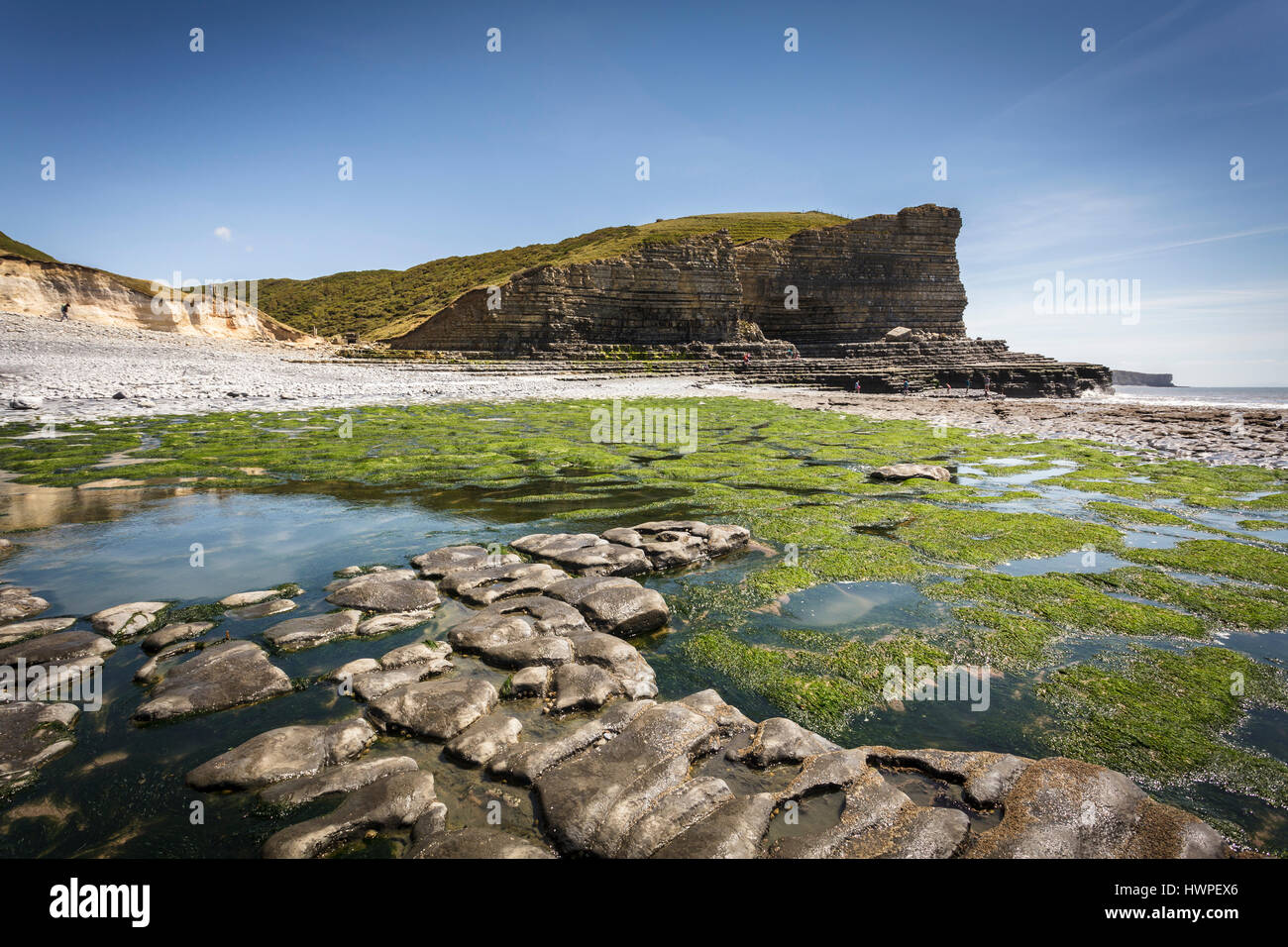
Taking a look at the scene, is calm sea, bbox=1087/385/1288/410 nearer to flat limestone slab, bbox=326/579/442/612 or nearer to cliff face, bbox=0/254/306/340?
flat limestone slab, bbox=326/579/442/612

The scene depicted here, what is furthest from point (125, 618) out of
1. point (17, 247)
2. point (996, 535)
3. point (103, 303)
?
point (17, 247)

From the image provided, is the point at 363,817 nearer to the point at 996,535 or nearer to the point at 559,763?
the point at 559,763

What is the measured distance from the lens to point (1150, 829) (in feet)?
8.81

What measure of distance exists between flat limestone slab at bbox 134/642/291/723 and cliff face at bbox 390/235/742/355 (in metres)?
52.3

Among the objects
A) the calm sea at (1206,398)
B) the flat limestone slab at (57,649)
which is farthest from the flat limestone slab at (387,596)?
the calm sea at (1206,398)

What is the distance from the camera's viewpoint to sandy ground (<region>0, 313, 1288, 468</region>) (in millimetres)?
18969

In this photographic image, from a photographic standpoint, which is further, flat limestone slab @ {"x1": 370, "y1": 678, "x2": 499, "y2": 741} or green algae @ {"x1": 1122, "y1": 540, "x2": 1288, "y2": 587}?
green algae @ {"x1": 1122, "y1": 540, "x2": 1288, "y2": 587}

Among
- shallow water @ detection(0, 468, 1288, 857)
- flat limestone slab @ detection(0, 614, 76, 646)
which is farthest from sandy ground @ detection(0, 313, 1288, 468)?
flat limestone slab @ detection(0, 614, 76, 646)

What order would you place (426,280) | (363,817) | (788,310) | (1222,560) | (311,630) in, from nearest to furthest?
(363,817)
(311,630)
(1222,560)
(788,310)
(426,280)

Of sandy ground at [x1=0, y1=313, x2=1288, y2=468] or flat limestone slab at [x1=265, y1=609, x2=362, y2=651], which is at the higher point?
sandy ground at [x1=0, y1=313, x2=1288, y2=468]

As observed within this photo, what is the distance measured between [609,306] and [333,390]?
35.1 m

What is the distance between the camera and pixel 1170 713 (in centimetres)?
383
